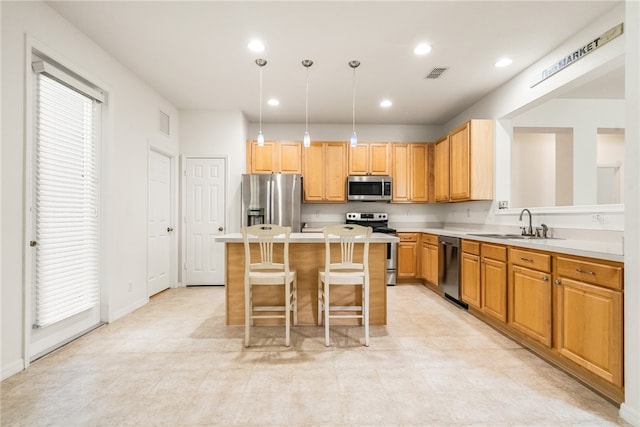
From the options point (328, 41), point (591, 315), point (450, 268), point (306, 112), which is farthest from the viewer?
point (306, 112)

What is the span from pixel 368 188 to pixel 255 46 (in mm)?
2947

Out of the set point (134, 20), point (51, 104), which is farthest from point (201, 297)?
point (134, 20)

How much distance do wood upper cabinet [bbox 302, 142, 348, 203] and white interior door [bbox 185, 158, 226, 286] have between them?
1.45 metres

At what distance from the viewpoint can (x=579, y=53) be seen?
8.90 ft

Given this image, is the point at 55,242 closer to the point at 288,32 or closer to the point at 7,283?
the point at 7,283

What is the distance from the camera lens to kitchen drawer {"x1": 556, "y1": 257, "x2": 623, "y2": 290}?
1772mm

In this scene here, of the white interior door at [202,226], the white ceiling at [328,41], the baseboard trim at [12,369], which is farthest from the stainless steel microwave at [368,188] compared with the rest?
the baseboard trim at [12,369]

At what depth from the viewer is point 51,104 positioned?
253 centimetres

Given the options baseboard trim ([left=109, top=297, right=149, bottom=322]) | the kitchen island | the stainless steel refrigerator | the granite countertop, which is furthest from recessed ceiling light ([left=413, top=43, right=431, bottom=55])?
baseboard trim ([left=109, top=297, right=149, bottom=322])

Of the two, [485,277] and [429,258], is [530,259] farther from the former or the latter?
[429,258]

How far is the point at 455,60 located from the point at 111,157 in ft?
12.4

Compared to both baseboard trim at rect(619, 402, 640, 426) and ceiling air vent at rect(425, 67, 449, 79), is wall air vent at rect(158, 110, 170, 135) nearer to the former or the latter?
ceiling air vent at rect(425, 67, 449, 79)

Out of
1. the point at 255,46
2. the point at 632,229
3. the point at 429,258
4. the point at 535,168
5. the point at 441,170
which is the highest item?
the point at 255,46

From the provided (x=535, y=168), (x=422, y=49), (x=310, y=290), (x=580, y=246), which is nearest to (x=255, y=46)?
(x=422, y=49)
